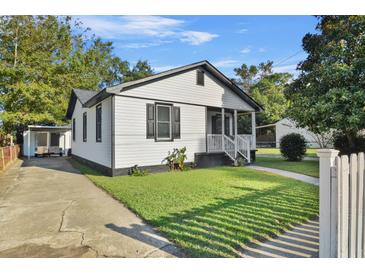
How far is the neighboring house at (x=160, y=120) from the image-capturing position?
9227 mm

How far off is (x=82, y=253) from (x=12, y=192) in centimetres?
512

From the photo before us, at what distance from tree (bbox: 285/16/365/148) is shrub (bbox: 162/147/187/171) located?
5565 mm

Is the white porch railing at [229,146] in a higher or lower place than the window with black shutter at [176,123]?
lower

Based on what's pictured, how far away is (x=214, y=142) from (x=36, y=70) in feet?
49.7

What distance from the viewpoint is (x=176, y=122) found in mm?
10820

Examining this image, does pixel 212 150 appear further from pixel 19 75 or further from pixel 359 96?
pixel 19 75

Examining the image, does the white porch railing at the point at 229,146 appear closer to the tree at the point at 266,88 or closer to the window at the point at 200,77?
the window at the point at 200,77

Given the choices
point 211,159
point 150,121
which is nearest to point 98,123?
point 150,121

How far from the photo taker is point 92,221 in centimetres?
421

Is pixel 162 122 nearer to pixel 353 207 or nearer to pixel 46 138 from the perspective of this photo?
pixel 353 207

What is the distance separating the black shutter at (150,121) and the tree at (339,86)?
6.49 metres

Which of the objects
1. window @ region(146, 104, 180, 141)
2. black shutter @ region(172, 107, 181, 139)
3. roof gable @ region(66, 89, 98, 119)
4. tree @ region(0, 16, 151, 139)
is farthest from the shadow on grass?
tree @ region(0, 16, 151, 139)

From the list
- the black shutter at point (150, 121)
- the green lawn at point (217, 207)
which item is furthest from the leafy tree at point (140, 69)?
the green lawn at point (217, 207)

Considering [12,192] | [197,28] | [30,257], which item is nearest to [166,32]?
[197,28]
